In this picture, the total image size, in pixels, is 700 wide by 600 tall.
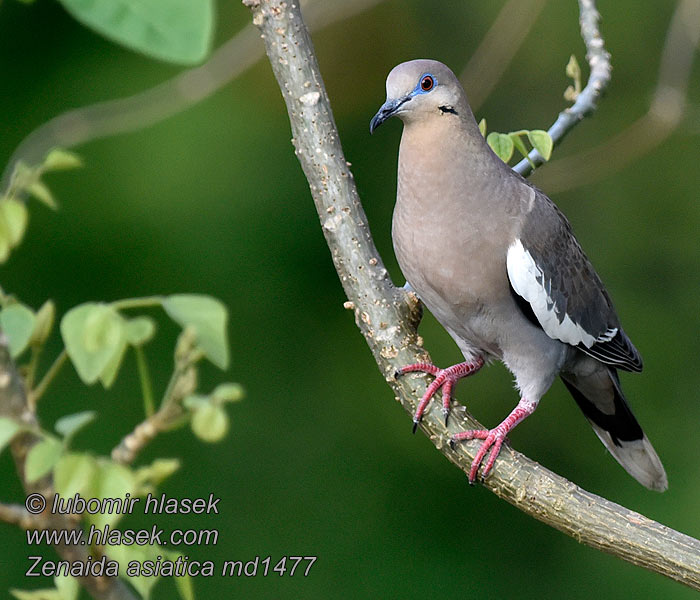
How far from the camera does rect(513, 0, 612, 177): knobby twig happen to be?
5.30 ft

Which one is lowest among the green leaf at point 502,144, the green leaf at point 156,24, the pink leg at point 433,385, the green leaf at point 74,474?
the pink leg at point 433,385

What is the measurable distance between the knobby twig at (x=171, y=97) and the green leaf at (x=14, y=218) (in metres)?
1.38

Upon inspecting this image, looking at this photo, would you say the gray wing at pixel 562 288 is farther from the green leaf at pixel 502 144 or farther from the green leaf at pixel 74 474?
the green leaf at pixel 74 474

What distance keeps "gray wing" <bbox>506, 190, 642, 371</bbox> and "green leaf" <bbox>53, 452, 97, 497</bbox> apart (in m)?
1.07

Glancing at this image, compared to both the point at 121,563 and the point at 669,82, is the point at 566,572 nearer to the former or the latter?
the point at 669,82

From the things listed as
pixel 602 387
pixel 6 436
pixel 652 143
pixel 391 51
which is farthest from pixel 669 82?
pixel 6 436

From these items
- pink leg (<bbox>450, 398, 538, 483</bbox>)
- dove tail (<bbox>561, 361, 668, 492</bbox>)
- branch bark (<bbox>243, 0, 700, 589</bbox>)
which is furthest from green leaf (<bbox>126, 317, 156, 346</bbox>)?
dove tail (<bbox>561, 361, 668, 492</bbox>)

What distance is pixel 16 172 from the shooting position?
2.88 feet

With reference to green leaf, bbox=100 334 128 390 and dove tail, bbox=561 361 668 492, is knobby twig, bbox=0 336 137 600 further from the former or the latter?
dove tail, bbox=561 361 668 492

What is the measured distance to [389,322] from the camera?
150 cm

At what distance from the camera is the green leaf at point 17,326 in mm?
755

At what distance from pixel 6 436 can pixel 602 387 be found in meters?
1.62

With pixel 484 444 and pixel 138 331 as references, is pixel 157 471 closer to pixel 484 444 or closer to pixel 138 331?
pixel 138 331

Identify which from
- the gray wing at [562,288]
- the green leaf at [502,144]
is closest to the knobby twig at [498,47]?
the gray wing at [562,288]
